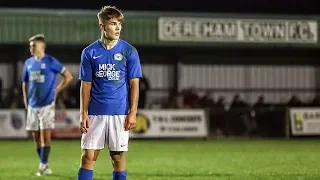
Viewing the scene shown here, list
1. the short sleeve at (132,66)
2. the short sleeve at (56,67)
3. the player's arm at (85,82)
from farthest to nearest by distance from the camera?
the short sleeve at (56,67) → the short sleeve at (132,66) → the player's arm at (85,82)

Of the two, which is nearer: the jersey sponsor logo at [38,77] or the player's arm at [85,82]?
the player's arm at [85,82]

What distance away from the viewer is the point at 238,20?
92.1 feet

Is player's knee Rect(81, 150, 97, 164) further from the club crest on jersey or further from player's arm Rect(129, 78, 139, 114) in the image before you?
the club crest on jersey

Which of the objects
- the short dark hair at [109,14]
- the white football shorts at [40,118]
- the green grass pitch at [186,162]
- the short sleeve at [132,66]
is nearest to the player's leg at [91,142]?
the short sleeve at [132,66]

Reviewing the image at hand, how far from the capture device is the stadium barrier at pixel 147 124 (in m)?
23.8

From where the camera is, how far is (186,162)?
15234 mm

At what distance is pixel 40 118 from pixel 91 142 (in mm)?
→ 4908

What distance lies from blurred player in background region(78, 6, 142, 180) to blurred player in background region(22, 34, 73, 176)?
477 centimetres

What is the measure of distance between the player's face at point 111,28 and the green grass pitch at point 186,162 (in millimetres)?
4202

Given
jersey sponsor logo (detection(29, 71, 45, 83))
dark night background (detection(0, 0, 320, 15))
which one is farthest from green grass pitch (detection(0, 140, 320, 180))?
dark night background (detection(0, 0, 320, 15))

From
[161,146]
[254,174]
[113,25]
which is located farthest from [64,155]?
[113,25]

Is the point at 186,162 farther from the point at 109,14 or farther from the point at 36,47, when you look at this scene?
the point at 109,14

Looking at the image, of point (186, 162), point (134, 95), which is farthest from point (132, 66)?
point (186, 162)

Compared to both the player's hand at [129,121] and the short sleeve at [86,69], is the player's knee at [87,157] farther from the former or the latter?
the short sleeve at [86,69]
